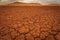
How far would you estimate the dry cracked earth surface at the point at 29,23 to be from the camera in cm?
134

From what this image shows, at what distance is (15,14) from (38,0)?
63 centimetres

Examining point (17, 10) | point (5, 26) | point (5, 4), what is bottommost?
point (5, 26)

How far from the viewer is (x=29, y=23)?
1.62 m

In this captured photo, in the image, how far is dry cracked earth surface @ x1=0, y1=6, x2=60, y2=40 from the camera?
1341mm

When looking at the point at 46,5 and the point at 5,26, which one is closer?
the point at 5,26

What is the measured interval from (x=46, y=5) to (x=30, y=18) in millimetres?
670

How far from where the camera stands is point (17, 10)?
6.80 feet

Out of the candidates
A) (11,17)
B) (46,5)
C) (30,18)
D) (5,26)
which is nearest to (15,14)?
(11,17)

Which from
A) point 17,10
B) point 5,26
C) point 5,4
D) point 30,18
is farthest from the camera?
point 5,4

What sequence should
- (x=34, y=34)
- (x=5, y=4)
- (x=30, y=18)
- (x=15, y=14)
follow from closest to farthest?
(x=34, y=34)
(x=30, y=18)
(x=15, y=14)
(x=5, y=4)

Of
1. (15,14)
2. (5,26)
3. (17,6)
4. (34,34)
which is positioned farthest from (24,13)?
(34,34)

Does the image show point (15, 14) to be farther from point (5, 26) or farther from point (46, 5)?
point (46, 5)

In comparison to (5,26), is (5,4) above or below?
above

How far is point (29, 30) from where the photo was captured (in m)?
1.45
